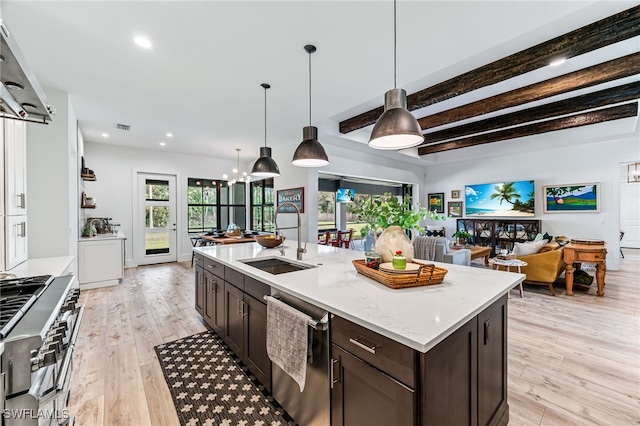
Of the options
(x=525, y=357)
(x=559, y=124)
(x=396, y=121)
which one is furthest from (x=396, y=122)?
(x=559, y=124)

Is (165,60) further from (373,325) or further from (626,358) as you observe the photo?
(626,358)

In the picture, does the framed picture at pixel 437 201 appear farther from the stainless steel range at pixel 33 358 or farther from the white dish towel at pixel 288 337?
the stainless steel range at pixel 33 358

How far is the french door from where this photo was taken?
649 cm

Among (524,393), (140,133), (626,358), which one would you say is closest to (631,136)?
(626,358)

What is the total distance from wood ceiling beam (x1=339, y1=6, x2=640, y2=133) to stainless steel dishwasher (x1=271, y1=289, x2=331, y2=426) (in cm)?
317

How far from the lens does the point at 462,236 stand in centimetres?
700

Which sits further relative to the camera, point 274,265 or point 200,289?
point 200,289

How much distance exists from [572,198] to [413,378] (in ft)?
24.2

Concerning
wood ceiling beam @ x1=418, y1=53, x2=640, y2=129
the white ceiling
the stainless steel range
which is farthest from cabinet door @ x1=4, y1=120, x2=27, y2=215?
wood ceiling beam @ x1=418, y1=53, x2=640, y2=129

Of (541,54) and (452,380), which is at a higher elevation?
(541,54)

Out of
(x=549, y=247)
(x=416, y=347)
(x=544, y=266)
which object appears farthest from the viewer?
(x=549, y=247)

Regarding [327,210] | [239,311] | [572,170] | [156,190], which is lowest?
[239,311]

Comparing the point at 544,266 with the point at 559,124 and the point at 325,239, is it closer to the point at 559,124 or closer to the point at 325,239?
the point at 559,124

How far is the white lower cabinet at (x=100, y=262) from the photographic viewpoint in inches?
176
